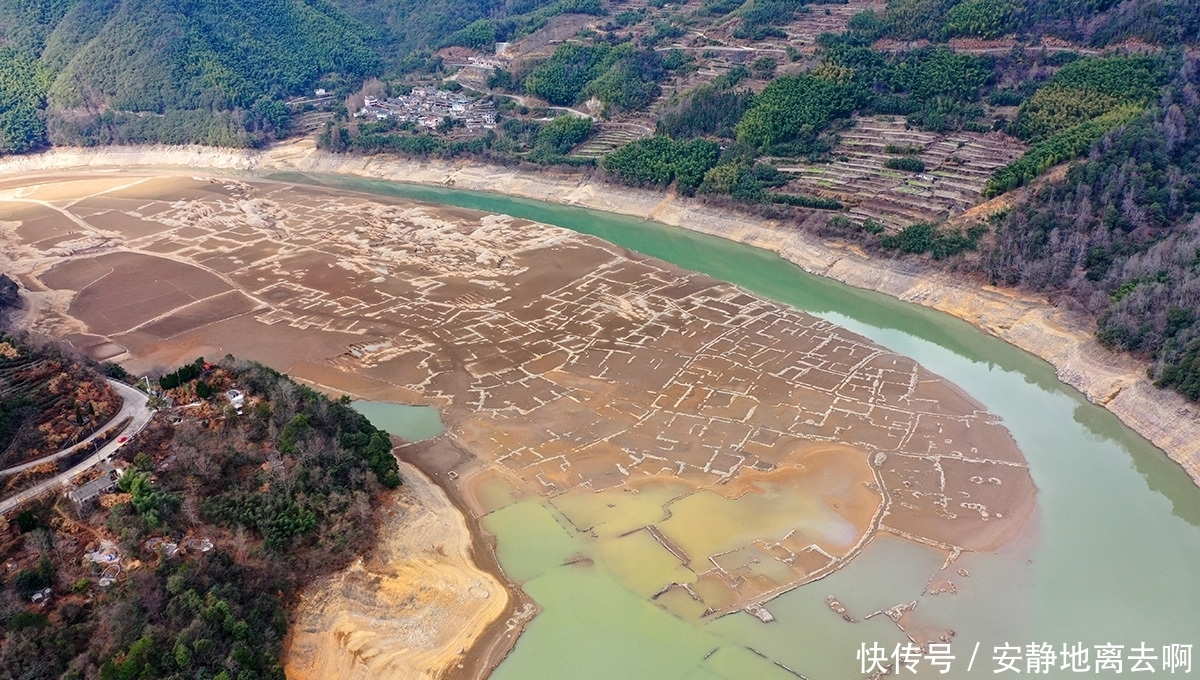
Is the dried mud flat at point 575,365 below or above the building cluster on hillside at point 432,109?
below

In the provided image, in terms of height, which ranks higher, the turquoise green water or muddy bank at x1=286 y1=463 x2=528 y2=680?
muddy bank at x1=286 y1=463 x2=528 y2=680

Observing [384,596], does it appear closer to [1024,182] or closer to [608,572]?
[608,572]

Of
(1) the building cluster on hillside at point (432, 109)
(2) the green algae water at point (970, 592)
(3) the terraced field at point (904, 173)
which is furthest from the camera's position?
(1) the building cluster on hillside at point (432, 109)

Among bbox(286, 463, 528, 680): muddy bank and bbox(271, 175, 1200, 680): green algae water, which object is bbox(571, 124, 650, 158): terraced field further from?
bbox(286, 463, 528, 680): muddy bank

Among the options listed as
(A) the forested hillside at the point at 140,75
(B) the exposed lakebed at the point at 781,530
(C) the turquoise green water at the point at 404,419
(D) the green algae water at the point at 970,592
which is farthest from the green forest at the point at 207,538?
(A) the forested hillside at the point at 140,75

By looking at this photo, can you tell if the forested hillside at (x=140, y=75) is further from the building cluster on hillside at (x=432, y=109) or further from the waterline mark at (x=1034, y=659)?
the waterline mark at (x=1034, y=659)

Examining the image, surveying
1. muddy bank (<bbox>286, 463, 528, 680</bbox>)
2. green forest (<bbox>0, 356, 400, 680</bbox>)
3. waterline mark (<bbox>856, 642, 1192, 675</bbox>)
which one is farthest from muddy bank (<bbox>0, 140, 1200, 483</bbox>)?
green forest (<bbox>0, 356, 400, 680</bbox>)
